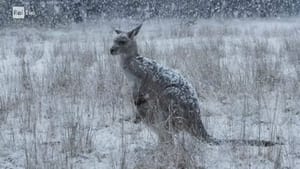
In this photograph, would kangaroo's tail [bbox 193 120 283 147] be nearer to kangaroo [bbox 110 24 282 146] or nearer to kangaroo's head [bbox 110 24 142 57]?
kangaroo [bbox 110 24 282 146]

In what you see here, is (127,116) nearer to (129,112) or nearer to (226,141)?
(129,112)

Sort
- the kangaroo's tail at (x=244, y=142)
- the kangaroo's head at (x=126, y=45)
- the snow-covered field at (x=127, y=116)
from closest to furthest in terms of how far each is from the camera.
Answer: the snow-covered field at (x=127, y=116), the kangaroo's tail at (x=244, y=142), the kangaroo's head at (x=126, y=45)

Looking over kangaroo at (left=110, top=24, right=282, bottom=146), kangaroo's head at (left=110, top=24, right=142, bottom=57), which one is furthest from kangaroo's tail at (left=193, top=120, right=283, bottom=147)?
kangaroo's head at (left=110, top=24, right=142, bottom=57)

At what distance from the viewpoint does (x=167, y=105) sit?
4.12 metres

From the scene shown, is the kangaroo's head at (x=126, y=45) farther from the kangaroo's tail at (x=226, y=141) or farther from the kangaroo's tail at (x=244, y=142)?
the kangaroo's tail at (x=244, y=142)

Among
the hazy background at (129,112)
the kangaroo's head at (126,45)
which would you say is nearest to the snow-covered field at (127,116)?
the hazy background at (129,112)

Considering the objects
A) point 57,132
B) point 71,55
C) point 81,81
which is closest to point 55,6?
point 71,55

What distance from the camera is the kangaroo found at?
157 inches

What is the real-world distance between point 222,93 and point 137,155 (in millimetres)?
2590

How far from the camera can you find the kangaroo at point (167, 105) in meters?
4.00

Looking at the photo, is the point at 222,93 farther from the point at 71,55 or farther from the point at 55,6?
the point at 55,6

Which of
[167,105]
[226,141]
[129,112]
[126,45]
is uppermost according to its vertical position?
[126,45]

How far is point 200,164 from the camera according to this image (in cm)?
375

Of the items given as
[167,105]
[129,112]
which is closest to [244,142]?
[167,105]
